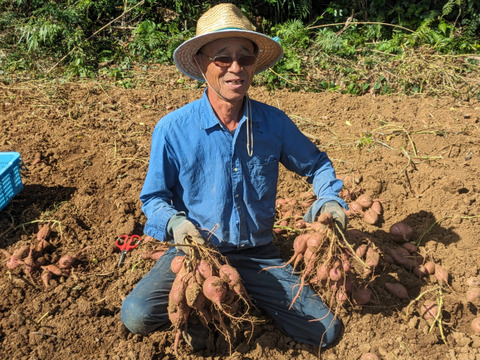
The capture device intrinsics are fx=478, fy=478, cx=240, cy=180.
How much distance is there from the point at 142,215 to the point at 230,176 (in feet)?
3.88

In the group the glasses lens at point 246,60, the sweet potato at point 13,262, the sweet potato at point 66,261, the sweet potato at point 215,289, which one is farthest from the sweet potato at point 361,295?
the sweet potato at point 13,262

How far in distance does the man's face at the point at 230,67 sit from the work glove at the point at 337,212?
2.22 ft

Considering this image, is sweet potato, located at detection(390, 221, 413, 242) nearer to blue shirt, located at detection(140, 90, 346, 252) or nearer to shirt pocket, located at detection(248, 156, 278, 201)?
blue shirt, located at detection(140, 90, 346, 252)

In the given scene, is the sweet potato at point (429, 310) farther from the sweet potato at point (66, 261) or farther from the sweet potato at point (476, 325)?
the sweet potato at point (66, 261)

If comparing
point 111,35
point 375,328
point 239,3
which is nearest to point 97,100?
point 111,35

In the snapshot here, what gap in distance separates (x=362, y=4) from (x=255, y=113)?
4.79 metres

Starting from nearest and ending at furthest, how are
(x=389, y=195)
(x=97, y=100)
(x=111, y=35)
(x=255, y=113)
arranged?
(x=255, y=113) < (x=389, y=195) < (x=97, y=100) < (x=111, y=35)

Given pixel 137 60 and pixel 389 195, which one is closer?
pixel 389 195

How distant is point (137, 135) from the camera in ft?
14.1

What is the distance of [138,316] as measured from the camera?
7.61 ft

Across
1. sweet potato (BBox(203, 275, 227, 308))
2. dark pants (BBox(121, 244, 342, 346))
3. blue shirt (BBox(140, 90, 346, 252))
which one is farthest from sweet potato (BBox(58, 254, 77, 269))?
sweet potato (BBox(203, 275, 227, 308))

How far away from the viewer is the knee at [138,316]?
2.31 metres

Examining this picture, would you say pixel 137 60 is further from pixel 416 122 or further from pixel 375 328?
pixel 375 328

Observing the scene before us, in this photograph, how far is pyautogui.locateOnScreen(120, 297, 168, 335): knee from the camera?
7.59 ft
